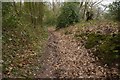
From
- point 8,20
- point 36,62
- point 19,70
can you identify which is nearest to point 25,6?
point 8,20

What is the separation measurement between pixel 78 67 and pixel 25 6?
8.00 metres

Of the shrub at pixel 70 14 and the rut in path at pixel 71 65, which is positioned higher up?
the shrub at pixel 70 14

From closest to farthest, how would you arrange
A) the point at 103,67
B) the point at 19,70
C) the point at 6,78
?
the point at 6,78
the point at 19,70
the point at 103,67

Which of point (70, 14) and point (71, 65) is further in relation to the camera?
point (70, 14)

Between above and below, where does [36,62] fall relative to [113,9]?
below

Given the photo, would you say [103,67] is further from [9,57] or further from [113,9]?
[113,9]

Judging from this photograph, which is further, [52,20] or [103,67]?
[52,20]

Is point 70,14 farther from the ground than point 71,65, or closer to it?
farther from the ground

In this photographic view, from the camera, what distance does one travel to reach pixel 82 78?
6703 mm

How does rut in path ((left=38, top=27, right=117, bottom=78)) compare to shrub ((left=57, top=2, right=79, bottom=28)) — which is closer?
rut in path ((left=38, top=27, right=117, bottom=78))

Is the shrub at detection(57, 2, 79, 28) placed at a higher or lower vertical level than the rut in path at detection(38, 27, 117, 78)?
higher

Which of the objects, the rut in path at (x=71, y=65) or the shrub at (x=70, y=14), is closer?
the rut in path at (x=71, y=65)

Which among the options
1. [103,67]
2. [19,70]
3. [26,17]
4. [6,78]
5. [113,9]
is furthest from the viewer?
[26,17]

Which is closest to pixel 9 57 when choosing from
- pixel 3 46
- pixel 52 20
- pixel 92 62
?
pixel 3 46
